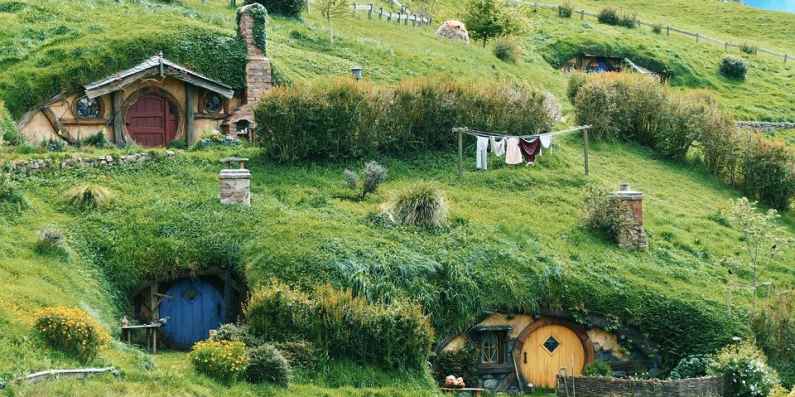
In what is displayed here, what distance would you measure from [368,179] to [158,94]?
8.54 meters

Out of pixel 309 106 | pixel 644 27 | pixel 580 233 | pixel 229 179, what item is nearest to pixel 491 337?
pixel 580 233

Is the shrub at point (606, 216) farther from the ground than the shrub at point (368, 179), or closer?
closer

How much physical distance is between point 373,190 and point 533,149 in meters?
6.72

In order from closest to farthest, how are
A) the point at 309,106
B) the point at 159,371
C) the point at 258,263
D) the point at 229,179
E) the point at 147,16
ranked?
1. the point at 159,371
2. the point at 258,263
3. the point at 229,179
4. the point at 309,106
5. the point at 147,16

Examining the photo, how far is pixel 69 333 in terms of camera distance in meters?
24.2

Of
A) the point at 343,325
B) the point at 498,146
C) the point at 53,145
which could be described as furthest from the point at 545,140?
the point at 53,145

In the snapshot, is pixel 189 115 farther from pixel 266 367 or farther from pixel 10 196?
pixel 266 367

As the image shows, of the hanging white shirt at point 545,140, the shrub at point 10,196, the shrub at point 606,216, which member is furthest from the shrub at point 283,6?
the shrub at point 10,196

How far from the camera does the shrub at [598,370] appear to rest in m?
31.3

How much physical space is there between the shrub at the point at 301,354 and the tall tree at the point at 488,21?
3673cm

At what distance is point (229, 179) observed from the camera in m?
32.3

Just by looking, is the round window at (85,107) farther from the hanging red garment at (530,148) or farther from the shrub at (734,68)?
the shrub at (734,68)

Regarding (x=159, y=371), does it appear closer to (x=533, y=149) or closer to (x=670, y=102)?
(x=533, y=149)

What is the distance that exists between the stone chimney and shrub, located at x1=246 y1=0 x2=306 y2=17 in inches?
957
